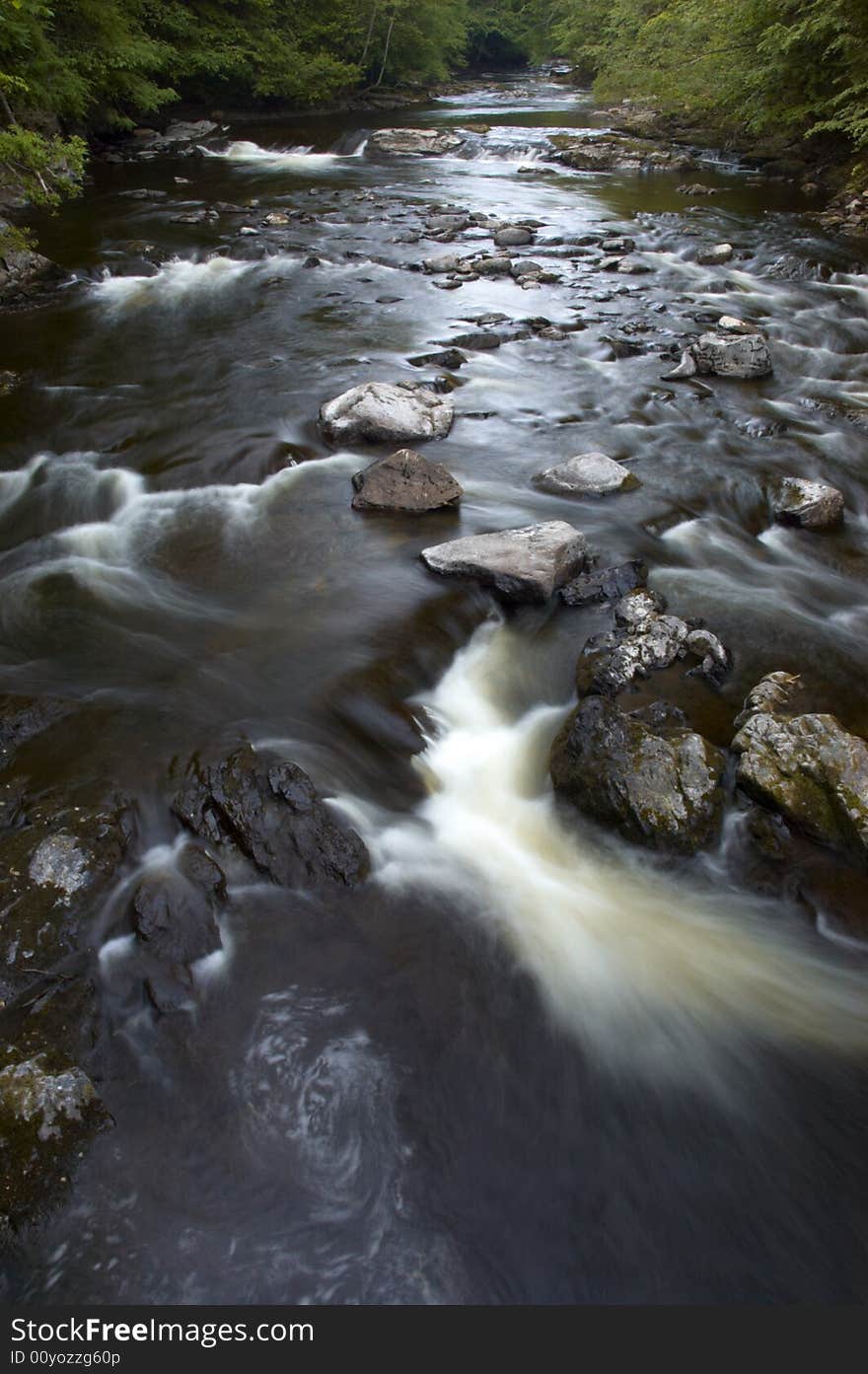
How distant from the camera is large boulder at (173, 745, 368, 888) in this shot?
147 inches

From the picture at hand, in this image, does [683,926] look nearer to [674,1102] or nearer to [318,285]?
[674,1102]

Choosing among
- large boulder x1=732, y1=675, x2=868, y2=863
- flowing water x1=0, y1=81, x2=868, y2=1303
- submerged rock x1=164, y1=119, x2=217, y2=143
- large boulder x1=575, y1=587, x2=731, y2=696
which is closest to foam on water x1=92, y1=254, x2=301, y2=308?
flowing water x1=0, y1=81, x2=868, y2=1303

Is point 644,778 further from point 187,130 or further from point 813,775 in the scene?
point 187,130

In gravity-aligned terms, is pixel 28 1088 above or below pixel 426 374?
below

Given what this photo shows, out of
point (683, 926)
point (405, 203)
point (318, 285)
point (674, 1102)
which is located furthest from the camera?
point (405, 203)

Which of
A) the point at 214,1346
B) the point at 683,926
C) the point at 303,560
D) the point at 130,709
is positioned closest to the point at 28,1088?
the point at 214,1346

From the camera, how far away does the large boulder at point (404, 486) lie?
21.3 ft

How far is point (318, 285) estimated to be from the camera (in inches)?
468

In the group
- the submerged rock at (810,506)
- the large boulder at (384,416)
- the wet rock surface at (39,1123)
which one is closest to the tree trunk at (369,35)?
the large boulder at (384,416)

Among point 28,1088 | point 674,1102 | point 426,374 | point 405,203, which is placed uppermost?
point 405,203

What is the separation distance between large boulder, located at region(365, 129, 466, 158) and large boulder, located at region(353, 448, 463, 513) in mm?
20506

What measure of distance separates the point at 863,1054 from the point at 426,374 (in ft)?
25.8

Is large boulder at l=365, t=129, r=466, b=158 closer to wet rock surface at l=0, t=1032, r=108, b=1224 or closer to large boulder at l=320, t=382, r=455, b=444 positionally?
large boulder at l=320, t=382, r=455, b=444

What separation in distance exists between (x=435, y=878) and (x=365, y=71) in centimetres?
3807
